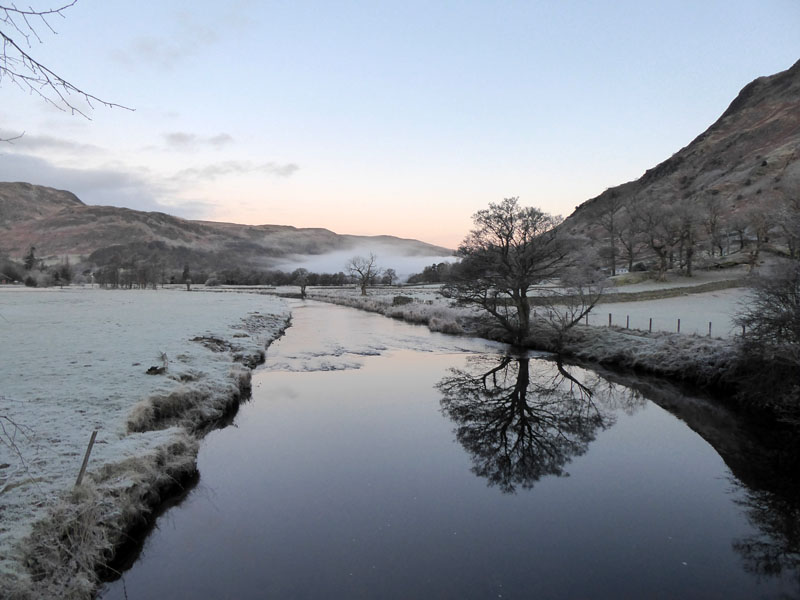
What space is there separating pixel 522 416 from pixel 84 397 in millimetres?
11821

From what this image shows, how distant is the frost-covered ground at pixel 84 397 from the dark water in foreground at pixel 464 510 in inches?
50.8

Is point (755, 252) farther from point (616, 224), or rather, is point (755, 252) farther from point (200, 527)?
point (200, 527)

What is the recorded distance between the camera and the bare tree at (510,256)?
25.4 metres

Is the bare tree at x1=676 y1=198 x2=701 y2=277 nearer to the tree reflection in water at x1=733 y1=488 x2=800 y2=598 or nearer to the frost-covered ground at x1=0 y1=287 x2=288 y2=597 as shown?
the frost-covered ground at x1=0 y1=287 x2=288 y2=597

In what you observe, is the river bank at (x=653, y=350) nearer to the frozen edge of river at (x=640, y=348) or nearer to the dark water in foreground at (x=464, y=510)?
the frozen edge of river at (x=640, y=348)

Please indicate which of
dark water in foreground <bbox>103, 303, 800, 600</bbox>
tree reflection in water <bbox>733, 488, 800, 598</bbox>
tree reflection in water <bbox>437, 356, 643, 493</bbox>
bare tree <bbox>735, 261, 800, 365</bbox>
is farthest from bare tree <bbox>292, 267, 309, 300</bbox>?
tree reflection in water <bbox>733, 488, 800, 598</bbox>

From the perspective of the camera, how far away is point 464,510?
26.2 ft

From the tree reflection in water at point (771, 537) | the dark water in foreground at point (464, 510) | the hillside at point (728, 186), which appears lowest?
the dark water in foreground at point (464, 510)

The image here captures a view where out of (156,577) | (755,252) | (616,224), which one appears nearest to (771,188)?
(616,224)

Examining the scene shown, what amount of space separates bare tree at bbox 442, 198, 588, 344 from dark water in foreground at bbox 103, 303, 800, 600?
1156cm

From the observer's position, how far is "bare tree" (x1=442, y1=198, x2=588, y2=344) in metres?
25.4

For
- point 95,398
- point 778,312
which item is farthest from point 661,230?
point 95,398

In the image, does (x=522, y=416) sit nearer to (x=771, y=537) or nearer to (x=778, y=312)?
(x=771, y=537)

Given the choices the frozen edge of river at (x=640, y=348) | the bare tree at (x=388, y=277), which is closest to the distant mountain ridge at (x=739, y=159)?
the bare tree at (x=388, y=277)
